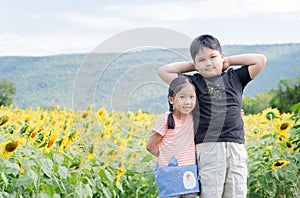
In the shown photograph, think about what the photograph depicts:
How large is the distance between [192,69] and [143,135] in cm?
46

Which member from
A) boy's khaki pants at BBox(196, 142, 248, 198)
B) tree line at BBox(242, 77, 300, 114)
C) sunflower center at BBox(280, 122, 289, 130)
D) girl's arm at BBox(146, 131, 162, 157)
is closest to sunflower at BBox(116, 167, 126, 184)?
girl's arm at BBox(146, 131, 162, 157)

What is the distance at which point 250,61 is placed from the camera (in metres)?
2.84

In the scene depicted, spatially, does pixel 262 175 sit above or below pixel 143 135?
below

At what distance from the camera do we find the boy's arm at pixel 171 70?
111 inches

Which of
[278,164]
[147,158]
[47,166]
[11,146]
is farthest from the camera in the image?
[278,164]

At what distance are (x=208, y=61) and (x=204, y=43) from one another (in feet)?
0.27

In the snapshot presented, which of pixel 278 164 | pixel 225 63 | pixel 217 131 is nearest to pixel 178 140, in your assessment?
pixel 217 131

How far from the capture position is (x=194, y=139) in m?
2.79

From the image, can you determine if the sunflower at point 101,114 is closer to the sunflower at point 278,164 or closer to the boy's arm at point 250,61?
the boy's arm at point 250,61

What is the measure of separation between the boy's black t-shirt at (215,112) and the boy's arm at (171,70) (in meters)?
0.05

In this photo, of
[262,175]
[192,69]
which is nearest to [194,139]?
[192,69]

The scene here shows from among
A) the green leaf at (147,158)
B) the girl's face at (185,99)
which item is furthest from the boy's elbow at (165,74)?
the green leaf at (147,158)

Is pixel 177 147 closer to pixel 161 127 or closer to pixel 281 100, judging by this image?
pixel 161 127

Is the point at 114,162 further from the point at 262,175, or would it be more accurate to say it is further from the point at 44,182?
the point at 262,175
